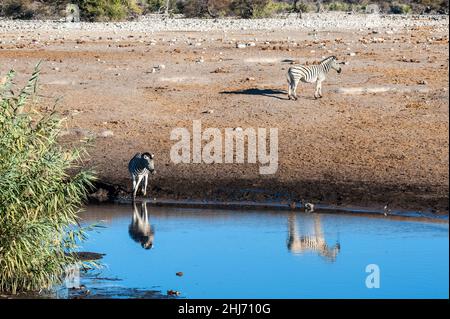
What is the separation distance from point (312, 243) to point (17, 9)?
3540cm

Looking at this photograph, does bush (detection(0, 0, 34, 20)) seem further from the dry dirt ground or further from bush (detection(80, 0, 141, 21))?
the dry dirt ground

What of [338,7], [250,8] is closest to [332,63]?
[250,8]

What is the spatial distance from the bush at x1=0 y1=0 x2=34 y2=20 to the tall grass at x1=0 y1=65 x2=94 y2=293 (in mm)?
35594

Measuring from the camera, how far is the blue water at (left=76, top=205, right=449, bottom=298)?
11.8 meters

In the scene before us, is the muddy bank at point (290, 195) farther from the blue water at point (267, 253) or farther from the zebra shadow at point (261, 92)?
the zebra shadow at point (261, 92)

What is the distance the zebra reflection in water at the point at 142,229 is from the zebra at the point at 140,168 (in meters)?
0.83

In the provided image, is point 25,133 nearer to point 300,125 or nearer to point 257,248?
point 257,248

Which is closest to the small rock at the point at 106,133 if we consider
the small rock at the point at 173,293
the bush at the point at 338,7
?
the small rock at the point at 173,293

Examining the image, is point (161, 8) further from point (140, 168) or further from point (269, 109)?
point (140, 168)

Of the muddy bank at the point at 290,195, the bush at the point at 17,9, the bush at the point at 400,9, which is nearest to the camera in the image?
the muddy bank at the point at 290,195

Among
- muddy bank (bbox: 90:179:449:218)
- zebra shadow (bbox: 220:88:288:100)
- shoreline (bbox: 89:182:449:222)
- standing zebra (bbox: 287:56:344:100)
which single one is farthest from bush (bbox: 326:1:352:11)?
shoreline (bbox: 89:182:449:222)

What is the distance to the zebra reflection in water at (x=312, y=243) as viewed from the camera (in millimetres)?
13430

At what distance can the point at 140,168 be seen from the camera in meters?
16.9
